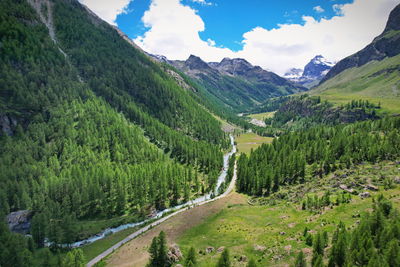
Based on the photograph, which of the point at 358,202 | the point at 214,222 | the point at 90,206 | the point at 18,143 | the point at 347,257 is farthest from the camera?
the point at 18,143

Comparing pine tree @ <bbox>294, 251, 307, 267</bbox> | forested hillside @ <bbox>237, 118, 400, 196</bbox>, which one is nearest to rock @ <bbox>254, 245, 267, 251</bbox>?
pine tree @ <bbox>294, 251, 307, 267</bbox>

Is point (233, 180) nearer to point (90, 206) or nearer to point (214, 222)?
point (214, 222)

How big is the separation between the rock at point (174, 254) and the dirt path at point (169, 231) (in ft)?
27.5

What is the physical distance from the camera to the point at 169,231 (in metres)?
89.1

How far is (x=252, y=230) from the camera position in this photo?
8000cm

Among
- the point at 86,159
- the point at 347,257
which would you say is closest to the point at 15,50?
the point at 86,159

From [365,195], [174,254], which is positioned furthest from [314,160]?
[174,254]

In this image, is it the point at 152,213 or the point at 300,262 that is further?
the point at 152,213

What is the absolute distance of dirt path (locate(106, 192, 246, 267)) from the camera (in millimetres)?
72938

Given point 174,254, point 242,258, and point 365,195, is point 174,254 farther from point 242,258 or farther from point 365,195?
point 365,195

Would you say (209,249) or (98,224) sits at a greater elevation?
(209,249)

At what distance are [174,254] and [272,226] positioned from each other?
34.3 meters

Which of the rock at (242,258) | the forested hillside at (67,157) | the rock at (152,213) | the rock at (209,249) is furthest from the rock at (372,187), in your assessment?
the rock at (152,213)

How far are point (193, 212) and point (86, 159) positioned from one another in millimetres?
81447
